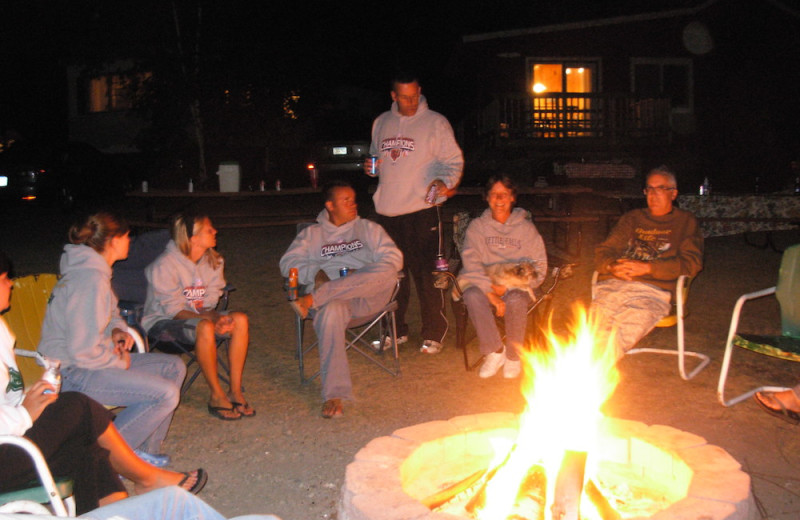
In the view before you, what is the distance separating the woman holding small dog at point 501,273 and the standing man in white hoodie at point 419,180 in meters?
0.41

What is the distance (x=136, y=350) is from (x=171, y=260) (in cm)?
59

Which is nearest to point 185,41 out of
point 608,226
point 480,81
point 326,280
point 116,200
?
point 116,200

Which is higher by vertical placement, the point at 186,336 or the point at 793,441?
the point at 186,336

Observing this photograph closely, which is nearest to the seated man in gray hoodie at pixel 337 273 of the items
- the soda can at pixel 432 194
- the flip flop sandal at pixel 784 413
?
the soda can at pixel 432 194

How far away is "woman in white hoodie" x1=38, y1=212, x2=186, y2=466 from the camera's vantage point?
334cm

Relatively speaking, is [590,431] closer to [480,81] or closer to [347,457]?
[347,457]

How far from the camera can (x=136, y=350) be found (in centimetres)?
407

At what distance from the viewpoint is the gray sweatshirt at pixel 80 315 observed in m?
3.32

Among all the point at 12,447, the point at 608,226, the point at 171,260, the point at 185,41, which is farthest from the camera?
the point at 185,41

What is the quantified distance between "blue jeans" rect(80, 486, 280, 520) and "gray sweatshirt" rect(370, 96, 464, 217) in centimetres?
346

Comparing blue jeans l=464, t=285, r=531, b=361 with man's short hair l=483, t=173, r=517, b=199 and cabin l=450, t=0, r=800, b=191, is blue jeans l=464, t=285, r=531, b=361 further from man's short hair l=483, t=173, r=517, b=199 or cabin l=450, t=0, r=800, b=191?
cabin l=450, t=0, r=800, b=191

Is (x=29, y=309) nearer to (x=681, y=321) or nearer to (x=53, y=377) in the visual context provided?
(x=53, y=377)

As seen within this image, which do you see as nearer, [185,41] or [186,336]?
[186,336]

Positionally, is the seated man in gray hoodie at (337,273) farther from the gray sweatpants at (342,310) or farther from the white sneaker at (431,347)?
the white sneaker at (431,347)
